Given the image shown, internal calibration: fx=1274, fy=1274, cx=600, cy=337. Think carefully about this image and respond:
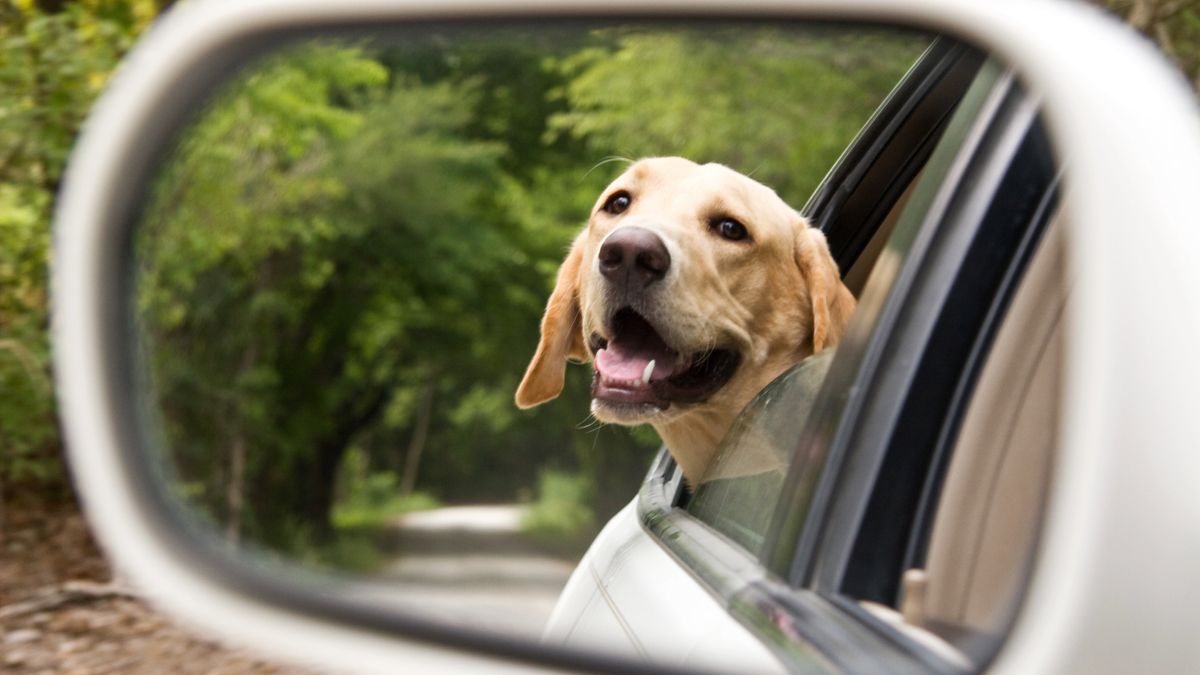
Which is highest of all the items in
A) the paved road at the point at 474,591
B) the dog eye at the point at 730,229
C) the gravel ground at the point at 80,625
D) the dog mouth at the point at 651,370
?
the dog eye at the point at 730,229

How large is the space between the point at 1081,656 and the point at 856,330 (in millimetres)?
886

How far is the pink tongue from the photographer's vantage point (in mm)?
2662

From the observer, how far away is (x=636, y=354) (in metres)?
2.72

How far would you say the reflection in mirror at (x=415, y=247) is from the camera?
2863mm

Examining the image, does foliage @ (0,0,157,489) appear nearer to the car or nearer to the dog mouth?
the dog mouth

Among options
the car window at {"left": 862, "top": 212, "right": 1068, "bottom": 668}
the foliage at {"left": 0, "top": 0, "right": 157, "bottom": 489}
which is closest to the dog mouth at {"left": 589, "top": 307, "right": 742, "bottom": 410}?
the car window at {"left": 862, "top": 212, "right": 1068, "bottom": 668}

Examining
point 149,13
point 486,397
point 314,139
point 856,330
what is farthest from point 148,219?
point 486,397

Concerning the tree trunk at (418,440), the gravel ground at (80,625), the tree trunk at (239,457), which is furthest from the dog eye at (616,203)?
the tree trunk at (418,440)

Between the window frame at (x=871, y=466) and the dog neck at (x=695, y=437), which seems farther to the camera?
the dog neck at (x=695, y=437)

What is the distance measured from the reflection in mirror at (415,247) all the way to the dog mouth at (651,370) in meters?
0.47

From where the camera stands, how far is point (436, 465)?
19.2 metres

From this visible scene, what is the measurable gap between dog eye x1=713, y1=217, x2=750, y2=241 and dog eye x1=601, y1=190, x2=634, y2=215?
25cm

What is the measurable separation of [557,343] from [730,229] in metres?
0.52

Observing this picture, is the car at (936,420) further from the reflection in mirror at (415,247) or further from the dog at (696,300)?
the dog at (696,300)
